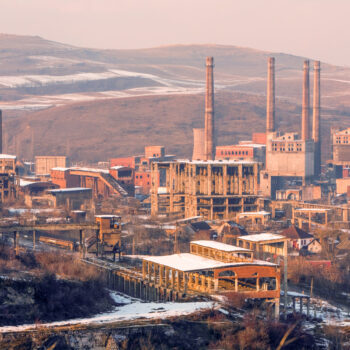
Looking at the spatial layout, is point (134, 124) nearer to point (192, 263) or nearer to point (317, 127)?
point (317, 127)

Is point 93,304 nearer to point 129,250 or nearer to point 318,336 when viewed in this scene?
point 318,336

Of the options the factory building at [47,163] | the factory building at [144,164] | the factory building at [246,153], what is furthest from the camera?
the factory building at [47,163]

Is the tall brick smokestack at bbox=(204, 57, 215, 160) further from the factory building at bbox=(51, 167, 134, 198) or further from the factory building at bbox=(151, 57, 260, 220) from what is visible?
the factory building at bbox=(151, 57, 260, 220)

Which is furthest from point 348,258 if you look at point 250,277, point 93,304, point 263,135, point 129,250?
point 263,135

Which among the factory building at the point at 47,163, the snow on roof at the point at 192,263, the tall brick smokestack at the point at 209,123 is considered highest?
the tall brick smokestack at the point at 209,123

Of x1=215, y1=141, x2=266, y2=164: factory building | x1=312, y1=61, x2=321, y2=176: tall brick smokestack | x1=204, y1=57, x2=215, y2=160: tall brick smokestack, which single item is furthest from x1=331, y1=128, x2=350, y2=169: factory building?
x1=204, y1=57, x2=215, y2=160: tall brick smokestack

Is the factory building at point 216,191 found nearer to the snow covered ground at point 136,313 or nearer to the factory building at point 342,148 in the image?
the factory building at point 342,148

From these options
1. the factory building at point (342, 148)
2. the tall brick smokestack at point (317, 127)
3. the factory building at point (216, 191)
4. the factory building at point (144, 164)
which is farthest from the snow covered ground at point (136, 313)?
the factory building at point (342, 148)

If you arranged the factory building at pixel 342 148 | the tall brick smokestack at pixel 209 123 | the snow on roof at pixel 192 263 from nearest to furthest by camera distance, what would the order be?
the snow on roof at pixel 192 263 < the tall brick smokestack at pixel 209 123 < the factory building at pixel 342 148
